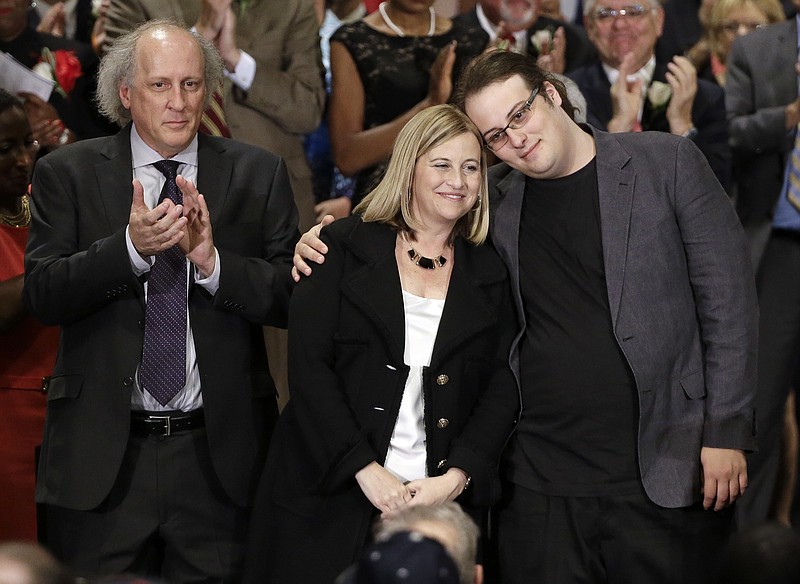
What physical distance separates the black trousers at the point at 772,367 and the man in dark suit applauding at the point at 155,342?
8.13ft

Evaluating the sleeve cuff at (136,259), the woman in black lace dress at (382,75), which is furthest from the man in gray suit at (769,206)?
the sleeve cuff at (136,259)

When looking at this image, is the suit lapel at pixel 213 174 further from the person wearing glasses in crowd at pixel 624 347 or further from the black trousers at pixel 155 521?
the black trousers at pixel 155 521

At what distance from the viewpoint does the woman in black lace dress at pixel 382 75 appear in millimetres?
5191

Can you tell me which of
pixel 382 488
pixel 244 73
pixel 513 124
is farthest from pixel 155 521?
pixel 244 73

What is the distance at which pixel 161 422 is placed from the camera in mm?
3664

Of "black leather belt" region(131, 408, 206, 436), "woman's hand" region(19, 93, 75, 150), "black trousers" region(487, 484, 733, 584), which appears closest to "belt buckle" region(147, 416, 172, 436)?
"black leather belt" region(131, 408, 206, 436)

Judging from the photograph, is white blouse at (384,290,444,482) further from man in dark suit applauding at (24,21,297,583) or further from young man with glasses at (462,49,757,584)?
man in dark suit applauding at (24,21,297,583)

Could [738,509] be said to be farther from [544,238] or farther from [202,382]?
[202,382]

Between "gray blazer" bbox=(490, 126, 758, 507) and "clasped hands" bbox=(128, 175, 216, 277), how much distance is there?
1.14m

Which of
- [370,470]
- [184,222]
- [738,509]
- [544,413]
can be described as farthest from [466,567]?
[738,509]

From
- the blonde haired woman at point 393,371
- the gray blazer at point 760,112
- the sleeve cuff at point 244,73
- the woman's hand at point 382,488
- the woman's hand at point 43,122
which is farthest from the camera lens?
the gray blazer at point 760,112

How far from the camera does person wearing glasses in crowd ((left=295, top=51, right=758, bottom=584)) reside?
140 inches

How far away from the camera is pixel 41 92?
4922mm

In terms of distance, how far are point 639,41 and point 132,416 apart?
2873mm
